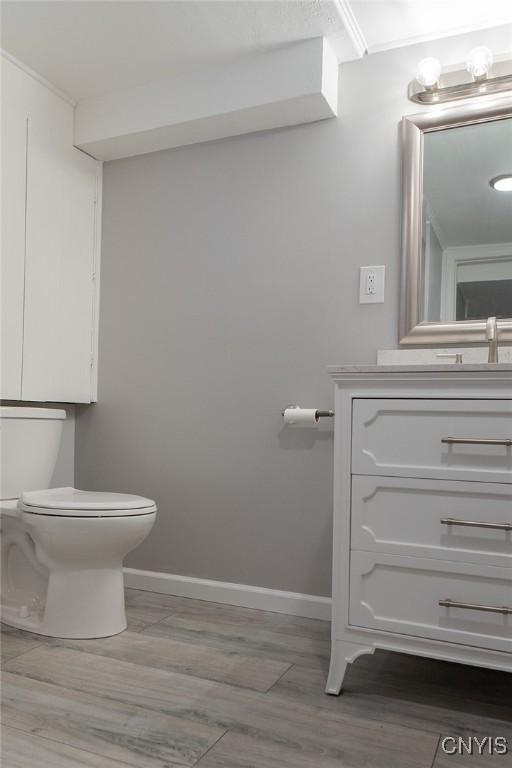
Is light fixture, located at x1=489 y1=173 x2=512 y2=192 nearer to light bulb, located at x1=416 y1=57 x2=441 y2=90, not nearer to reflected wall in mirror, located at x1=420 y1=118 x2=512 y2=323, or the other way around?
reflected wall in mirror, located at x1=420 y1=118 x2=512 y2=323

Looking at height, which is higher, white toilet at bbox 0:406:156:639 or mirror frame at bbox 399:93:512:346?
mirror frame at bbox 399:93:512:346

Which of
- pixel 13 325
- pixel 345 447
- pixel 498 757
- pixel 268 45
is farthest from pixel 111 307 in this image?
pixel 498 757

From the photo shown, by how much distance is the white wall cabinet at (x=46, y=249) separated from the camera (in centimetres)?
232

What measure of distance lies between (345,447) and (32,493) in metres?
1.12

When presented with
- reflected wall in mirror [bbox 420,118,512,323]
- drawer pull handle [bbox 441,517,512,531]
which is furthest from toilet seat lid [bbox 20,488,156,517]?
reflected wall in mirror [bbox 420,118,512,323]

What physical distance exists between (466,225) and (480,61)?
0.51m

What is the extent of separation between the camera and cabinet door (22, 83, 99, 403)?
2.42 m

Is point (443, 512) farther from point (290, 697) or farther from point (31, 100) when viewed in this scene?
point (31, 100)

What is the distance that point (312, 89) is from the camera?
215 centimetres

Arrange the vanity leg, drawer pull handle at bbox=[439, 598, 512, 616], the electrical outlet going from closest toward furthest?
drawer pull handle at bbox=[439, 598, 512, 616] < the vanity leg < the electrical outlet

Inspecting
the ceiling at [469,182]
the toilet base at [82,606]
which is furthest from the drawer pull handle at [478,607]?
the ceiling at [469,182]

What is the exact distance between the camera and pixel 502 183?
6.63 feet

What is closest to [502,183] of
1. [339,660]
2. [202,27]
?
[202,27]

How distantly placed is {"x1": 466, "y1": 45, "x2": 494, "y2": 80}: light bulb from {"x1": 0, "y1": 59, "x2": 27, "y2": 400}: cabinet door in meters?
1.61
